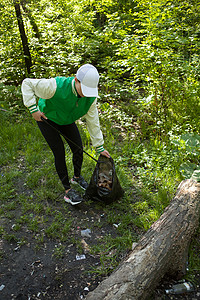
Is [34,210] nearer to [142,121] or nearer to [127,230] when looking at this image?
[127,230]

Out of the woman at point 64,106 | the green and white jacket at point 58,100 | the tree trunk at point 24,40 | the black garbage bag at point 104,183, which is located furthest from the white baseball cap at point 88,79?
the tree trunk at point 24,40

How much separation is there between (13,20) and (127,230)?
5.45m

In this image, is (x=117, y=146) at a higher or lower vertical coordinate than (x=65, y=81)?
lower

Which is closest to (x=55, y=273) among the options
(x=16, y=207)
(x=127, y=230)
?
(x=127, y=230)

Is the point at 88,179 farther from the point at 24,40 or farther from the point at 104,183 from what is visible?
the point at 24,40

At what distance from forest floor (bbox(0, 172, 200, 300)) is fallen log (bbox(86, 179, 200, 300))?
220 mm

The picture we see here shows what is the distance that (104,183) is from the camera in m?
2.99

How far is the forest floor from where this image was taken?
2.04 meters

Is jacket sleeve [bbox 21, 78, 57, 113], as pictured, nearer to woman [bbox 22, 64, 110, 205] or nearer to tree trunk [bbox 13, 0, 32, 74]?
woman [bbox 22, 64, 110, 205]

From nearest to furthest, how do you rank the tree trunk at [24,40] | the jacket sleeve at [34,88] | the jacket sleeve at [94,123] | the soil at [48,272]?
the soil at [48,272], the jacket sleeve at [34,88], the jacket sleeve at [94,123], the tree trunk at [24,40]

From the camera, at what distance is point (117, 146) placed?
171 inches

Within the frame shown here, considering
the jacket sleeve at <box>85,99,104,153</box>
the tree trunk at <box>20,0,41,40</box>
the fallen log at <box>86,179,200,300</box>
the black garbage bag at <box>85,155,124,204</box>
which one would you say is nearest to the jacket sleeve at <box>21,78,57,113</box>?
the jacket sleeve at <box>85,99,104,153</box>

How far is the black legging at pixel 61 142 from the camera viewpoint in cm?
264

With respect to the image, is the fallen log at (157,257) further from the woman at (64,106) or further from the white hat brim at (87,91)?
the white hat brim at (87,91)
